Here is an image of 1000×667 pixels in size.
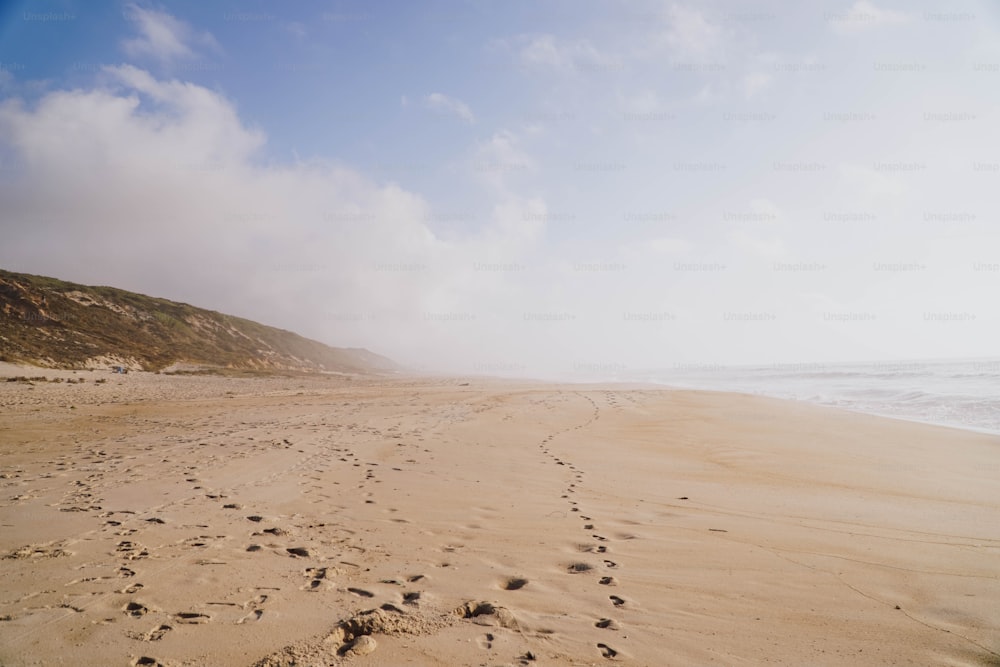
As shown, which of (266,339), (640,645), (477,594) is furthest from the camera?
(266,339)

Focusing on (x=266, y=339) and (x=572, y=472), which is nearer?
(x=572, y=472)

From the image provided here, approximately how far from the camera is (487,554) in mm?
4488

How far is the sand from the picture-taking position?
2928 mm

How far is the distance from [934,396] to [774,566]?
24.5 meters

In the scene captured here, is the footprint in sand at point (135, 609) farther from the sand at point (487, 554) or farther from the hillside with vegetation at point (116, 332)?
the hillside with vegetation at point (116, 332)

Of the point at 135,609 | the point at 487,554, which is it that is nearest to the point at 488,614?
the point at 487,554

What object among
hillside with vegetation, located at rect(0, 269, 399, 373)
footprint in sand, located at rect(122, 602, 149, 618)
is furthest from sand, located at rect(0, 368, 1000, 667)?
hillside with vegetation, located at rect(0, 269, 399, 373)

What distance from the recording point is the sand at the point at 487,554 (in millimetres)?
2928

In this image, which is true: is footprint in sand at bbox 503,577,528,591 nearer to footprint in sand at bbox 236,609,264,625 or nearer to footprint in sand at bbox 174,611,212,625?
footprint in sand at bbox 236,609,264,625

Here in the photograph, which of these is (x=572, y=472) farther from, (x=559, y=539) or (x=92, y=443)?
(x=92, y=443)

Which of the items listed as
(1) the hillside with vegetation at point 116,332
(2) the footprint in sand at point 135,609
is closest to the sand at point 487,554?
(2) the footprint in sand at point 135,609

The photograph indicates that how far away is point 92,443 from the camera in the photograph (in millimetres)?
9758

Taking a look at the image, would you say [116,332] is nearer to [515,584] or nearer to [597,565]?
[515,584]

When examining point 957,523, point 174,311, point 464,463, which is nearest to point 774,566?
point 957,523
